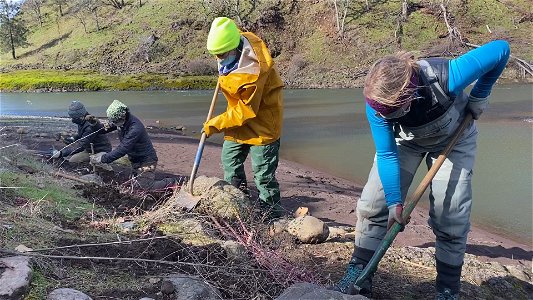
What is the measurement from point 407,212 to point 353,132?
10772mm

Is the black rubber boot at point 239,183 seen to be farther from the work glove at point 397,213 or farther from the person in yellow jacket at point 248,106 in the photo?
the work glove at point 397,213

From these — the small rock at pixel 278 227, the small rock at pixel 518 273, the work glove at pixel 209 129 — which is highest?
the work glove at pixel 209 129

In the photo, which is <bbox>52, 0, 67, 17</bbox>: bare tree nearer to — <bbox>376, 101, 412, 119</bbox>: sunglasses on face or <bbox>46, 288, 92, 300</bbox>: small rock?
<bbox>46, 288, 92, 300</bbox>: small rock

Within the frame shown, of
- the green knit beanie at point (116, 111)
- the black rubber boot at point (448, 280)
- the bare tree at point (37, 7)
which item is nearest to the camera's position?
the black rubber boot at point (448, 280)

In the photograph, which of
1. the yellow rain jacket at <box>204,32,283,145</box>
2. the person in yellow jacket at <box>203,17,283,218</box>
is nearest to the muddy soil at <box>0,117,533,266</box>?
the person in yellow jacket at <box>203,17,283,218</box>

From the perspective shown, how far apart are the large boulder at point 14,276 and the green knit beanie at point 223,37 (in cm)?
217

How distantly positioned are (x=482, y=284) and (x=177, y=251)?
7.68ft

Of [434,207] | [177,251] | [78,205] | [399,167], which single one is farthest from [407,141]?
[78,205]

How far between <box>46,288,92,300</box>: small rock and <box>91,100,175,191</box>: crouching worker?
2.84 meters

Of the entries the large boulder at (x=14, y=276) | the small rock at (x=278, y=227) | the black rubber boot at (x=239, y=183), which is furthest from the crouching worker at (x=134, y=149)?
the large boulder at (x=14, y=276)

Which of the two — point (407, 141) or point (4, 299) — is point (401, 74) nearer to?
point (407, 141)

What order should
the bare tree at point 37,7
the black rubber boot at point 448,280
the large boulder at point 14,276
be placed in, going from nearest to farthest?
the large boulder at point 14,276 → the black rubber boot at point 448,280 → the bare tree at point 37,7

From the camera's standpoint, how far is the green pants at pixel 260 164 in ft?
14.7

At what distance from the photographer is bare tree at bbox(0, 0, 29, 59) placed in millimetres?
40500
